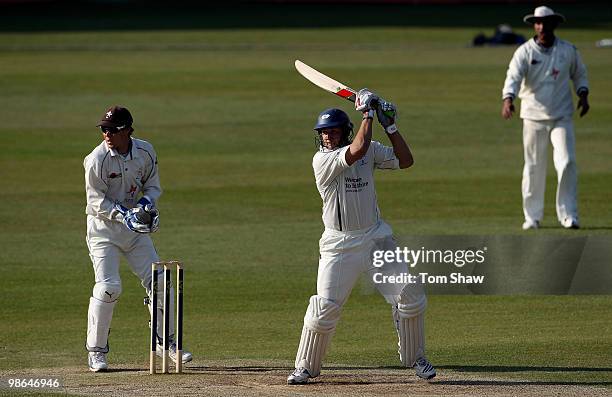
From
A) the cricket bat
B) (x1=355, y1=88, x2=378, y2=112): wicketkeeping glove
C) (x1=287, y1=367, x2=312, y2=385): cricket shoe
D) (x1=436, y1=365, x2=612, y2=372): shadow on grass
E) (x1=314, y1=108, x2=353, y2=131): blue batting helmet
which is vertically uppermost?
Result: the cricket bat

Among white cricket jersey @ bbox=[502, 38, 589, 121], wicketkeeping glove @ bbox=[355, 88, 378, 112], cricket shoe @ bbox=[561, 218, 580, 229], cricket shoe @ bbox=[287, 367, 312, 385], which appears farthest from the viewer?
white cricket jersey @ bbox=[502, 38, 589, 121]

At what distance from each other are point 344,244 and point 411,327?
2.29ft

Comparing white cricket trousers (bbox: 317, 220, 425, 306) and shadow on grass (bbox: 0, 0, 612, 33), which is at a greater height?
shadow on grass (bbox: 0, 0, 612, 33)

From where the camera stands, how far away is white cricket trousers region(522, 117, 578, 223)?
14.1 metres

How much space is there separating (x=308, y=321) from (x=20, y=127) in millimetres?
13792

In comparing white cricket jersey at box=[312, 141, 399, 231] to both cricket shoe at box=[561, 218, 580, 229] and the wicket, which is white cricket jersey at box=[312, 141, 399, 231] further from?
cricket shoe at box=[561, 218, 580, 229]

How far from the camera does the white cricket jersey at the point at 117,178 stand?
902 cm

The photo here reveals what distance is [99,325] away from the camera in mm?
8977

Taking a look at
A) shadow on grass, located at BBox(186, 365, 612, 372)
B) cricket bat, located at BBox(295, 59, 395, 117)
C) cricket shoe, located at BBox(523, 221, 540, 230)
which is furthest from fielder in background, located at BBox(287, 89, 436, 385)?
cricket shoe, located at BBox(523, 221, 540, 230)

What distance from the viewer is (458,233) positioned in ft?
45.2

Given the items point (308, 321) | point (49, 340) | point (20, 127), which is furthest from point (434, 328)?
point (20, 127)

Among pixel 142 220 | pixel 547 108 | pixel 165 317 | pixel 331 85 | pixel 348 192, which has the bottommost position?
pixel 165 317
